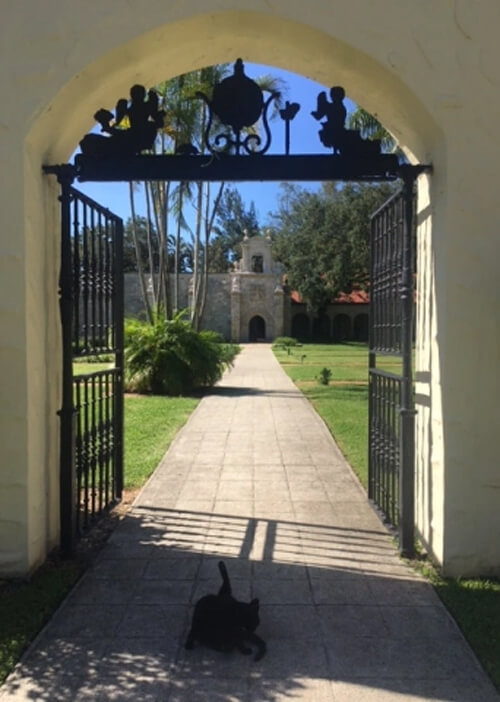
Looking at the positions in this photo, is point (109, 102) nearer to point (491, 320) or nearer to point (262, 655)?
point (491, 320)

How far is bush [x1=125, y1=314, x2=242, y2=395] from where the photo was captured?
15.5m

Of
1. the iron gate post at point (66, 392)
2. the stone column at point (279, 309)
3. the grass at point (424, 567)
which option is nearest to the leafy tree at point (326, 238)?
the stone column at point (279, 309)

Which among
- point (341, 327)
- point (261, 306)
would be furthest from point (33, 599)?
point (341, 327)

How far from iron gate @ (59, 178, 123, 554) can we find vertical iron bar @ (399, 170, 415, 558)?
226cm

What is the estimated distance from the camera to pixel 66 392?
420 cm

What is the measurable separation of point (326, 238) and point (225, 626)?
1637 inches

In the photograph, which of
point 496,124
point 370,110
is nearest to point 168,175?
point 370,110

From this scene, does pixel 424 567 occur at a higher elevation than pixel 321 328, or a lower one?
lower

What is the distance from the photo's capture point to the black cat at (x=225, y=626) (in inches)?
119

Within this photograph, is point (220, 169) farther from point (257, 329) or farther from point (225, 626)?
point (257, 329)

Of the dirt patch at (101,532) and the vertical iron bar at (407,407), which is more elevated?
the vertical iron bar at (407,407)

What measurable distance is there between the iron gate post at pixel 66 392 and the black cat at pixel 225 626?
59.4 inches

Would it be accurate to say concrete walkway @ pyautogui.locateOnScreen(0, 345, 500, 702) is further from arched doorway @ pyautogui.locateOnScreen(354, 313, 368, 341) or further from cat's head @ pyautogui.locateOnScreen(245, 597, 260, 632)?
arched doorway @ pyautogui.locateOnScreen(354, 313, 368, 341)

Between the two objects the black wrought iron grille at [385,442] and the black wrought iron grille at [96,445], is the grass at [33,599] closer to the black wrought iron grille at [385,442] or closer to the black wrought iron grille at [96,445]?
the black wrought iron grille at [96,445]
